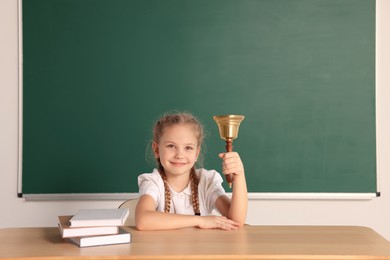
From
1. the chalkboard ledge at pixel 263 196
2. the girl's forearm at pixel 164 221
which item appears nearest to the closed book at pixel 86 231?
the girl's forearm at pixel 164 221

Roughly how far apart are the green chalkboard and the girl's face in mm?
Answer: 1141

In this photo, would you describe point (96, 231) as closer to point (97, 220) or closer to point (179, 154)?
point (97, 220)

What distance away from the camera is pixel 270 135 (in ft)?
12.4

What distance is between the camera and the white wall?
148 inches

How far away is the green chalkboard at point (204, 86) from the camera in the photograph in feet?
12.4

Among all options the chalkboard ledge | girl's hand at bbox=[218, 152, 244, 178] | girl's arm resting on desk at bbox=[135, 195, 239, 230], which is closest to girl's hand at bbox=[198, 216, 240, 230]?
girl's arm resting on desk at bbox=[135, 195, 239, 230]

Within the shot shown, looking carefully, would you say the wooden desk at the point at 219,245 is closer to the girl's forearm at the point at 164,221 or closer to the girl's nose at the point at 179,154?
the girl's forearm at the point at 164,221

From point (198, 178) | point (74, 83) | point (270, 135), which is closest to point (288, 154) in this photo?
point (270, 135)

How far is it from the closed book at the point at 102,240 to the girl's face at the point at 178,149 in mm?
696

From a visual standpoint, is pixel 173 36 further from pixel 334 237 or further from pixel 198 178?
pixel 334 237

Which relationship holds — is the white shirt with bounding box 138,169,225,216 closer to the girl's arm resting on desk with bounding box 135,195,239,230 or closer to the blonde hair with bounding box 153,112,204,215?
the blonde hair with bounding box 153,112,204,215

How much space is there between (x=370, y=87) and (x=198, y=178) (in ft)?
5.79

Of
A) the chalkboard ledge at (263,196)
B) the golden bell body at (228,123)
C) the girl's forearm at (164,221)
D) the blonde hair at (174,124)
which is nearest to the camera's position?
the golden bell body at (228,123)

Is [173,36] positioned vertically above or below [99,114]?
above
